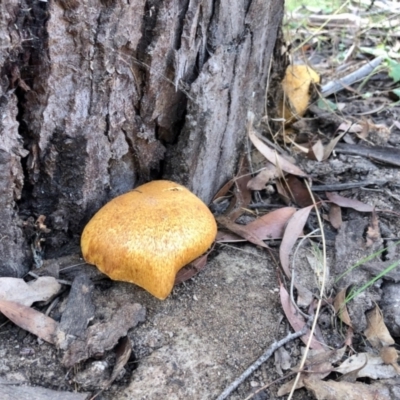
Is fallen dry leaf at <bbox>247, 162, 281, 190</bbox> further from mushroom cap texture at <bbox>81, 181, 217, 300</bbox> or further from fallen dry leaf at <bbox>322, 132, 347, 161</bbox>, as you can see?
mushroom cap texture at <bbox>81, 181, 217, 300</bbox>

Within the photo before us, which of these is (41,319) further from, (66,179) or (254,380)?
(254,380)

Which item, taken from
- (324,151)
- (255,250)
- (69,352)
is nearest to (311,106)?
(324,151)

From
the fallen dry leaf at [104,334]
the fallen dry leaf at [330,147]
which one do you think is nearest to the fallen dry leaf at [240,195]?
the fallen dry leaf at [330,147]

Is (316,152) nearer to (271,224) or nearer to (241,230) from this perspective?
(271,224)

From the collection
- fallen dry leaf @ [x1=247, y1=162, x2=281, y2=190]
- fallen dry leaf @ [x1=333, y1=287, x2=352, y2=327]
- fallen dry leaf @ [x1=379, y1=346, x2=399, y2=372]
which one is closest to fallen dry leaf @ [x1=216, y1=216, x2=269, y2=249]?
fallen dry leaf @ [x1=247, y1=162, x2=281, y2=190]

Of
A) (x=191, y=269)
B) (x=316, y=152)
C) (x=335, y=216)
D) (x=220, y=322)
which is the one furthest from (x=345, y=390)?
(x=316, y=152)

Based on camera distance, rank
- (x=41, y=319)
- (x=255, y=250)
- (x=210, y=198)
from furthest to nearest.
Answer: (x=210, y=198)
(x=255, y=250)
(x=41, y=319)
